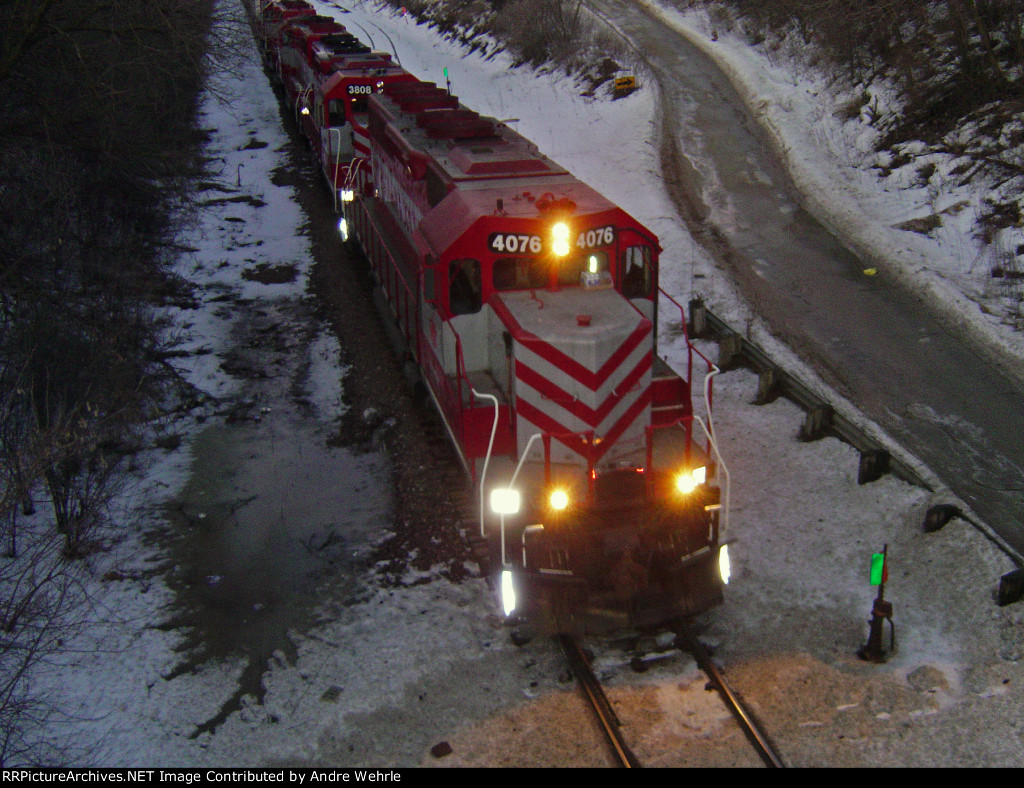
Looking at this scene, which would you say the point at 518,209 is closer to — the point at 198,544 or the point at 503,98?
the point at 198,544

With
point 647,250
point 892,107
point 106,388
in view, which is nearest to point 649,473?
point 647,250

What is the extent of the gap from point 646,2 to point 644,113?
62.1 ft

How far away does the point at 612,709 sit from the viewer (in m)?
8.23

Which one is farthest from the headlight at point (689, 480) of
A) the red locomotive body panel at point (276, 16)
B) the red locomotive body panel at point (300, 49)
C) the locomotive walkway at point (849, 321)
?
the red locomotive body panel at point (276, 16)

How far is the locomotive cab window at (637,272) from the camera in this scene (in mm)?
10547

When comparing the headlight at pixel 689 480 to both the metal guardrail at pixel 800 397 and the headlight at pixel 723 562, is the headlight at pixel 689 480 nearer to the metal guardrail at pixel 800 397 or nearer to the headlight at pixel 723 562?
the headlight at pixel 723 562

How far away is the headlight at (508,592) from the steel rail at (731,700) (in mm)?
1673

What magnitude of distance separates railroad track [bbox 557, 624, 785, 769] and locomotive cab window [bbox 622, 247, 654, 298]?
3.77 meters

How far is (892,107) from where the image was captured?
984 inches

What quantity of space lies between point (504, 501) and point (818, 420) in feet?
18.4

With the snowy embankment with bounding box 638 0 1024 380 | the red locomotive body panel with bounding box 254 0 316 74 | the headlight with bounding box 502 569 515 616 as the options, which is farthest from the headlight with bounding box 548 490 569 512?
the red locomotive body panel with bounding box 254 0 316 74

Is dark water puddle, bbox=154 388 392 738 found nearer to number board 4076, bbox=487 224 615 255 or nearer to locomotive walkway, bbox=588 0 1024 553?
number board 4076, bbox=487 224 615 255

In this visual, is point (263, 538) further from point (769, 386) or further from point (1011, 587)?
point (1011, 587)
